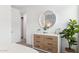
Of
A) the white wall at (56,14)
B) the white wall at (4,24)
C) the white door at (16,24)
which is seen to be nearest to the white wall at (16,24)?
the white door at (16,24)

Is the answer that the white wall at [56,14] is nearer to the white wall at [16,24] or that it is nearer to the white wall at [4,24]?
the white wall at [16,24]

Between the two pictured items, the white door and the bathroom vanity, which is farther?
the bathroom vanity

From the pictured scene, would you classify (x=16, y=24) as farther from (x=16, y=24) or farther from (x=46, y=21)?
(x=46, y=21)

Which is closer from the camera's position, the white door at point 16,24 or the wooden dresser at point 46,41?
the white door at point 16,24

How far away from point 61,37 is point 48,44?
0.24 meters

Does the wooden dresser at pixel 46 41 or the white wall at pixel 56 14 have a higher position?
the white wall at pixel 56 14

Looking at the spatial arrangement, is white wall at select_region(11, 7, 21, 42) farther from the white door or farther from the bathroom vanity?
the bathroom vanity

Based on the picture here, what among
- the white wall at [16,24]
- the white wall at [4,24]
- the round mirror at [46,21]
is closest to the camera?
the white wall at [4,24]

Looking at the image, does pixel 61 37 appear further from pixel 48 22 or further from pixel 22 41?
pixel 22 41

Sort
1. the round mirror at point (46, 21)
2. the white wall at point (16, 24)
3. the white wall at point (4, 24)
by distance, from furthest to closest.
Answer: the round mirror at point (46, 21) → the white wall at point (16, 24) → the white wall at point (4, 24)

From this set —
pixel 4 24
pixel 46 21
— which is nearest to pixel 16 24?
pixel 4 24

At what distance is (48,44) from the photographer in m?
1.30

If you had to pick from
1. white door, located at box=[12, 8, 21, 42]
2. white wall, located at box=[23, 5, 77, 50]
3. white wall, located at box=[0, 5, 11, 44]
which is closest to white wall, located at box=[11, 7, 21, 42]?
white door, located at box=[12, 8, 21, 42]
